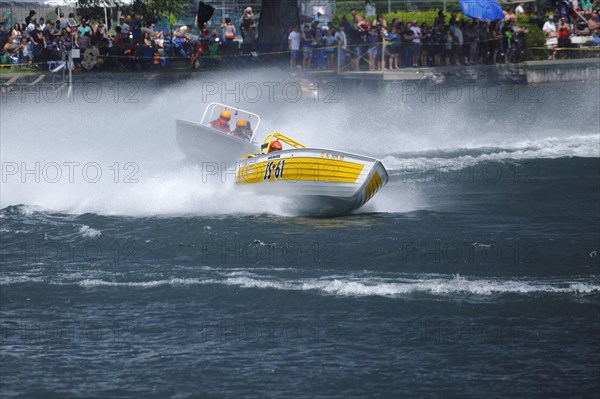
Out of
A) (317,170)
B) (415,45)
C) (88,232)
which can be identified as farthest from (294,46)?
(88,232)

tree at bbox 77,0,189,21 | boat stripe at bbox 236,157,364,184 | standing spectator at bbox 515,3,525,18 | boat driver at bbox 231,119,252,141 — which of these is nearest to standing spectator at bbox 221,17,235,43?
tree at bbox 77,0,189,21

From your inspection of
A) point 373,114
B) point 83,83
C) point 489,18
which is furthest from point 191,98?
point 489,18

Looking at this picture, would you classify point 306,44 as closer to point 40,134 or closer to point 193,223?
point 40,134

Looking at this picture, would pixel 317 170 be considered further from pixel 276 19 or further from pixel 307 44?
pixel 276 19

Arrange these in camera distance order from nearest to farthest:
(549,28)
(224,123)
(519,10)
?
(224,123) → (549,28) → (519,10)

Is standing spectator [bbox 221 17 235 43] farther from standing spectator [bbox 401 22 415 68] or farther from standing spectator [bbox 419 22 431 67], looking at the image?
standing spectator [bbox 419 22 431 67]

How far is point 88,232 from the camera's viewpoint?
19.6m

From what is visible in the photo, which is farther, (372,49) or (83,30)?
(372,49)

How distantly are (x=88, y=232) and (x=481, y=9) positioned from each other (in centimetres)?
1997

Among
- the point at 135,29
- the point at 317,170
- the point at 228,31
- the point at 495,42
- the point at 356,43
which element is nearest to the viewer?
the point at 317,170

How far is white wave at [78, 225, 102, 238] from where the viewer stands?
19350 millimetres

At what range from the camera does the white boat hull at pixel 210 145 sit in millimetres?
24109

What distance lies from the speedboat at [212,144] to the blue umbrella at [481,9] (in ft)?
40.8

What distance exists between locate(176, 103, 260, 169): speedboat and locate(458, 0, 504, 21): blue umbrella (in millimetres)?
12451
